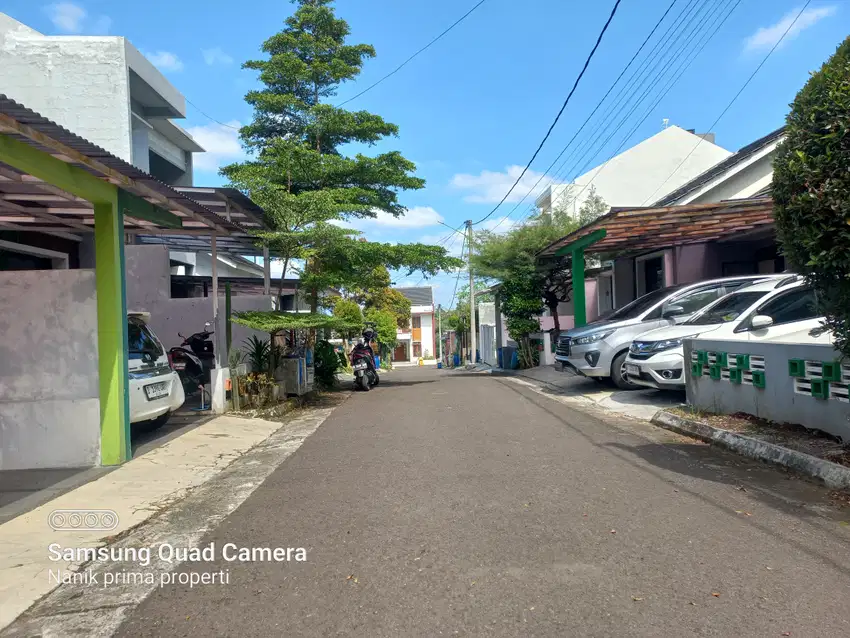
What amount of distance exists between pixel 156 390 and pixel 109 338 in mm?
1519

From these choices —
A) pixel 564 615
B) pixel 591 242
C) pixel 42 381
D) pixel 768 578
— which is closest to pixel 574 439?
pixel 768 578

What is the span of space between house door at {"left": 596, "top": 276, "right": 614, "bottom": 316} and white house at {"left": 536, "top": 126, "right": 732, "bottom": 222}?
7.02 m

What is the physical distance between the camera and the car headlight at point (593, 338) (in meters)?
12.9

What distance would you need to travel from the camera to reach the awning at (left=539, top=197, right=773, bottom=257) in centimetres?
1262

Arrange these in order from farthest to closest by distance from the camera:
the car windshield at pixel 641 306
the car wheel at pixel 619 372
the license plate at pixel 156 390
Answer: the car windshield at pixel 641 306 < the car wheel at pixel 619 372 < the license plate at pixel 156 390

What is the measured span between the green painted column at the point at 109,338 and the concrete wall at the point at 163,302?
334 inches

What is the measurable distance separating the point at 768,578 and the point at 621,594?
0.90 meters

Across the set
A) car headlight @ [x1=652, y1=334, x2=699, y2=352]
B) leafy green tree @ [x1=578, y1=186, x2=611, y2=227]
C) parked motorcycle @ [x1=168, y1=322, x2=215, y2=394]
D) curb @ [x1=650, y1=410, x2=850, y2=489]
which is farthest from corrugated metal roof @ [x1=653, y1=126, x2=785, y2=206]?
parked motorcycle @ [x1=168, y1=322, x2=215, y2=394]

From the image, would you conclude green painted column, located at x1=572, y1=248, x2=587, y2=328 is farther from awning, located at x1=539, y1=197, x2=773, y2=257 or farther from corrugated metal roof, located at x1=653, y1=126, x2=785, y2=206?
corrugated metal roof, located at x1=653, y1=126, x2=785, y2=206

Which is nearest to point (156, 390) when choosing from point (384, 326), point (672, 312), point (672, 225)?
point (672, 312)

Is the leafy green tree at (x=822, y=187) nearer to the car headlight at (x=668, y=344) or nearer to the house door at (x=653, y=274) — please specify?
the car headlight at (x=668, y=344)

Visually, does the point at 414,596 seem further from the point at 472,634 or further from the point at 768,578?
the point at 768,578

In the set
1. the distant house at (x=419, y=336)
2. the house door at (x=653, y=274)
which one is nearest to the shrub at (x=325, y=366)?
the house door at (x=653, y=274)

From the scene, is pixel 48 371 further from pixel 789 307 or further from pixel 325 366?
pixel 325 366
